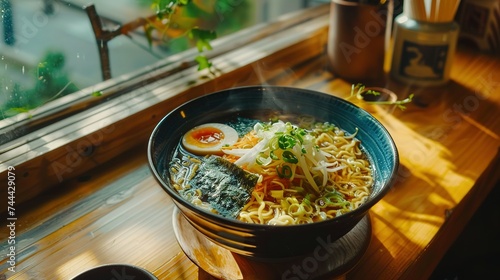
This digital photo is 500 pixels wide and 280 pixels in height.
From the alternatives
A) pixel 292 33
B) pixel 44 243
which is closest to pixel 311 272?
pixel 44 243

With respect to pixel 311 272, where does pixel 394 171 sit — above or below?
above

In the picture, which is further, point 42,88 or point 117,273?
point 42,88

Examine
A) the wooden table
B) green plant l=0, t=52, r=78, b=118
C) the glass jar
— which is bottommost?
the wooden table

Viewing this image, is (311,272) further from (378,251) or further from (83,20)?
(83,20)

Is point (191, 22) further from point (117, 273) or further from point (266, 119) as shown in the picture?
point (117, 273)

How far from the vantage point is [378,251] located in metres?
1.35

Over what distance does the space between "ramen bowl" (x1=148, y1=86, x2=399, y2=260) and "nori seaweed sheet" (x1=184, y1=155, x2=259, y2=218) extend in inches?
4.0

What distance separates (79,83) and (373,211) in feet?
3.83

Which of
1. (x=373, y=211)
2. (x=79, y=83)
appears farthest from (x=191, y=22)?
(x=373, y=211)

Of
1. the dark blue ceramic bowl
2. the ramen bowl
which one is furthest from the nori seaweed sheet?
the dark blue ceramic bowl

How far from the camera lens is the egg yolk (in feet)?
4.82

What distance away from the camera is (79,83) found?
1.78 m

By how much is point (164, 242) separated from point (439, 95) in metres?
1.45

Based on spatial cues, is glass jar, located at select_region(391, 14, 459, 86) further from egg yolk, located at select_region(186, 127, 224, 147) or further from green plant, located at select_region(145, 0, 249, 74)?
egg yolk, located at select_region(186, 127, 224, 147)
